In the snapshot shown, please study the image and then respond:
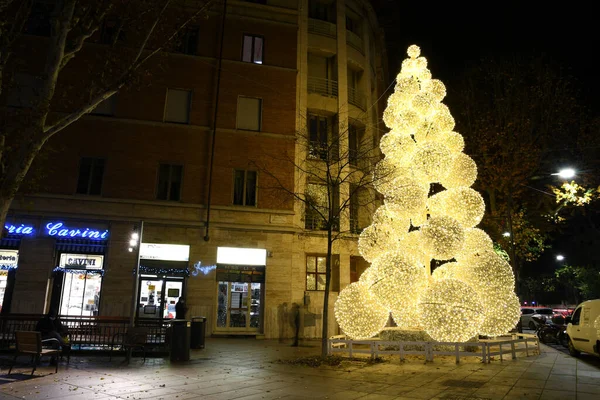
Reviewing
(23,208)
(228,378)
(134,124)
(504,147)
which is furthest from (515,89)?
(23,208)

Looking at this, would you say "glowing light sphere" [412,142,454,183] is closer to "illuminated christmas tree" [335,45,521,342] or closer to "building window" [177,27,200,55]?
"illuminated christmas tree" [335,45,521,342]

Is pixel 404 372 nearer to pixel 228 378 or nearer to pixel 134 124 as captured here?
pixel 228 378

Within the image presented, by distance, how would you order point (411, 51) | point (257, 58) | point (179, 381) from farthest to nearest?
point (257, 58)
point (411, 51)
point (179, 381)

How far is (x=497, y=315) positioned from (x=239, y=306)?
37.1ft

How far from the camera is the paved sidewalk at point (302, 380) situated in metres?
7.29

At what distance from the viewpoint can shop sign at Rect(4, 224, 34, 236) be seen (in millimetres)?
17141

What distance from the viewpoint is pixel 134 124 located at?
19.3 m

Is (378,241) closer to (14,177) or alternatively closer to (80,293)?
(14,177)

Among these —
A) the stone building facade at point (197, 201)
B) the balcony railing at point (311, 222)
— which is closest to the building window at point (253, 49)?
the stone building facade at point (197, 201)

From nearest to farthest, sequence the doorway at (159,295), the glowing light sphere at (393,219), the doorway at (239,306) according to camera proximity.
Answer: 1. the glowing light sphere at (393,219)
2. the doorway at (159,295)
3. the doorway at (239,306)

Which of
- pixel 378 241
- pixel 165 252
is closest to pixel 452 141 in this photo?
pixel 378 241

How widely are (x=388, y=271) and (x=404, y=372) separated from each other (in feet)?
8.06

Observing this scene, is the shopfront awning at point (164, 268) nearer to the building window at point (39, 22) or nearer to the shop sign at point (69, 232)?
the shop sign at point (69, 232)

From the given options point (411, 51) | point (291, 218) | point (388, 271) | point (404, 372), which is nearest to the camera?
point (404, 372)
